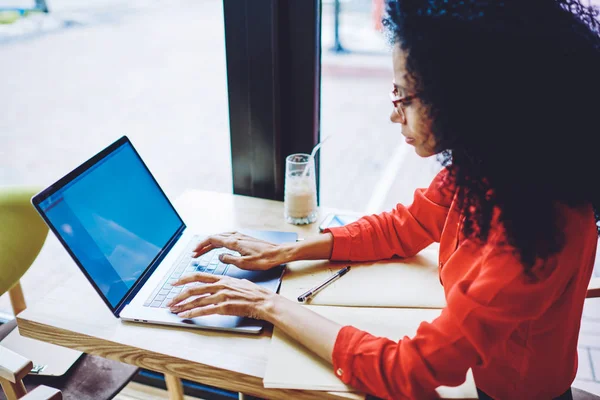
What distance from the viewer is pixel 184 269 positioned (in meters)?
1.05

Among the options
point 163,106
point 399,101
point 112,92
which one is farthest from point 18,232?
point 112,92

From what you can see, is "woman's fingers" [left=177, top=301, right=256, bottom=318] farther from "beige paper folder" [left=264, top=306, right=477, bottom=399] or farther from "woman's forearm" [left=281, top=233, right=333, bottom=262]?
Result: "woman's forearm" [left=281, top=233, right=333, bottom=262]

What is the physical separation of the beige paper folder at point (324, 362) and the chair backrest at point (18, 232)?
824mm

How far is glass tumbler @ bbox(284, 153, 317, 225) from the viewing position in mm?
1245

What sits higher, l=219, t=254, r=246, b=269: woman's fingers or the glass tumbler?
the glass tumbler

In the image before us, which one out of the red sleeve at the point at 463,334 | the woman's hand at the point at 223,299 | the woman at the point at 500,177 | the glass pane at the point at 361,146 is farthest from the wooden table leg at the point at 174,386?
the glass pane at the point at 361,146

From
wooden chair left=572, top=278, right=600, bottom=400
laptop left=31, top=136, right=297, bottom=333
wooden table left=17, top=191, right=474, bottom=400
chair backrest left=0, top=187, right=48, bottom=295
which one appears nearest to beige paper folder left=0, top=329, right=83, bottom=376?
chair backrest left=0, top=187, right=48, bottom=295

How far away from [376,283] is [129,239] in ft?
1.65

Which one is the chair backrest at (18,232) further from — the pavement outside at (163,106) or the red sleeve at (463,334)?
the red sleeve at (463,334)

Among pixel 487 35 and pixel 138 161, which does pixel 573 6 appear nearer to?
pixel 487 35

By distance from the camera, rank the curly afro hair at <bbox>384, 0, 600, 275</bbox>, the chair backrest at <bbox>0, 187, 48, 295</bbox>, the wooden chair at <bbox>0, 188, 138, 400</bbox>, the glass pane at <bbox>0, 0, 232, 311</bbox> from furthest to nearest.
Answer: the glass pane at <bbox>0, 0, 232, 311</bbox> < the chair backrest at <bbox>0, 187, 48, 295</bbox> < the wooden chair at <bbox>0, 188, 138, 400</bbox> < the curly afro hair at <bbox>384, 0, 600, 275</bbox>

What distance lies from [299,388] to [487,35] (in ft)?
1.90

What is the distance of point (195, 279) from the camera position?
930 millimetres

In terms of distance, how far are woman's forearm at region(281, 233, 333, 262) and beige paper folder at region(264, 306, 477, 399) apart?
0.50 feet
